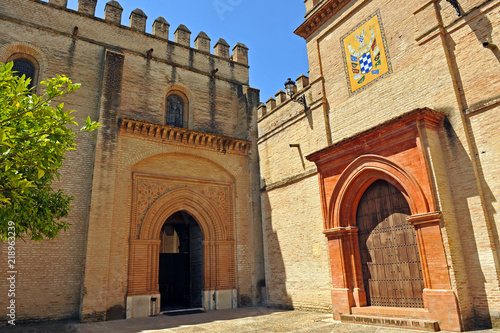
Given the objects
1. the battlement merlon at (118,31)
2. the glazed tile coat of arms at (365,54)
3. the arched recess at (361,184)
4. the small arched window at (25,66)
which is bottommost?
the arched recess at (361,184)

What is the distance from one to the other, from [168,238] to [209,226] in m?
4.18

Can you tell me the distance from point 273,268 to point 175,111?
6.98 meters

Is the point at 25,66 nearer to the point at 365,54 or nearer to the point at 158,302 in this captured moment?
the point at 158,302

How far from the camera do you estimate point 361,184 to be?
350 inches

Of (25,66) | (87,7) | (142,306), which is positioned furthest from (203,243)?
(87,7)

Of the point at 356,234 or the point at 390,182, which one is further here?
the point at 356,234

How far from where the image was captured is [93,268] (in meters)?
10.3

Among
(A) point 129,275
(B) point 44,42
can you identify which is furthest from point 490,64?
(B) point 44,42

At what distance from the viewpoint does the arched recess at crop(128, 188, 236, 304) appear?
36.5 ft

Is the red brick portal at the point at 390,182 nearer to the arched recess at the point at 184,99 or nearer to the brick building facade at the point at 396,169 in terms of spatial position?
the brick building facade at the point at 396,169

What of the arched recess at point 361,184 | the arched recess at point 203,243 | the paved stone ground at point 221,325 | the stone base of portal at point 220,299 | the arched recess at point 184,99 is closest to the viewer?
the arched recess at point 361,184

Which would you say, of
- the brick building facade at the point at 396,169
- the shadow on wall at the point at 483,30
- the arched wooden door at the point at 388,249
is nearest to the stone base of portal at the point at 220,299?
the brick building facade at the point at 396,169

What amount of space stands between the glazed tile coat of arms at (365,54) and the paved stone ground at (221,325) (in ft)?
20.2

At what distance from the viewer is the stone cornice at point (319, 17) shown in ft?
35.7
